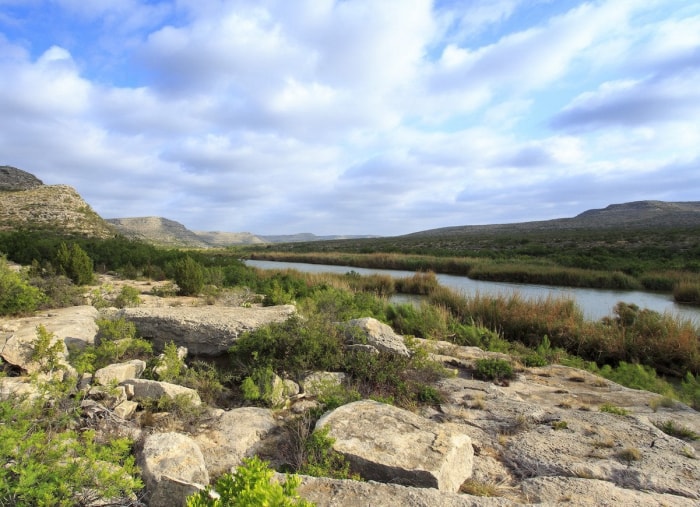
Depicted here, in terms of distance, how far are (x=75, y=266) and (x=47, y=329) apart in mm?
7758

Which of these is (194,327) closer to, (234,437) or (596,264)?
(234,437)

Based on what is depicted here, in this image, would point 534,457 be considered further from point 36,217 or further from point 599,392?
point 36,217

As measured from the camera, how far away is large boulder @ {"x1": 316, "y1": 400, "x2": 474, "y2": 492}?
10.5 feet

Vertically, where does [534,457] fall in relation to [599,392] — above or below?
above

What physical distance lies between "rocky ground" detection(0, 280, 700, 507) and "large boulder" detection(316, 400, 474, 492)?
10 millimetres

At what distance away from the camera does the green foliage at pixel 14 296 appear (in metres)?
6.67

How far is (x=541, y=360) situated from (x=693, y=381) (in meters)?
2.64

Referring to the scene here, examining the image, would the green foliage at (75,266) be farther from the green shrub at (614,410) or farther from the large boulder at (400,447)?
the green shrub at (614,410)

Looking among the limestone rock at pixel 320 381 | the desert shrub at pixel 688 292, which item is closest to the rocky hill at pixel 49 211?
the limestone rock at pixel 320 381

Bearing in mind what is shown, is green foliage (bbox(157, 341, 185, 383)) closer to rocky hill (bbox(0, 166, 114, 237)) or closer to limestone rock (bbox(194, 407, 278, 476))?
limestone rock (bbox(194, 407, 278, 476))

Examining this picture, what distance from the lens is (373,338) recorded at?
6566 mm

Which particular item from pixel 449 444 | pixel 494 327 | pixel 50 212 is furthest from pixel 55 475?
pixel 50 212

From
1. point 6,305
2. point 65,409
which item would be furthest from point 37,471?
point 6,305

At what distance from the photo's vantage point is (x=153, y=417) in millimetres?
4129
